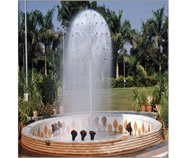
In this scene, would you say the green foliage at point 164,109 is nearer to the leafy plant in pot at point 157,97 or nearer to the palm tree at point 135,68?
the leafy plant in pot at point 157,97

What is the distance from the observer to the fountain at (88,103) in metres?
6.52

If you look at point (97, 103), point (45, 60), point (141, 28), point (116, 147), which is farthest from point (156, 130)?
point (45, 60)

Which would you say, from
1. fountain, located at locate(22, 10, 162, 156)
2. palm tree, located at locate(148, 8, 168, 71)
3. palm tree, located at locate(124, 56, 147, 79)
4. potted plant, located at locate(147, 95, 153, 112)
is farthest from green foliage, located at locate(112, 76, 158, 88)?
palm tree, located at locate(148, 8, 168, 71)

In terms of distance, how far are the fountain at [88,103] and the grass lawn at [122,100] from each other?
0.47ft

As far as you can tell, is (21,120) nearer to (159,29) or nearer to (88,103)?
(88,103)

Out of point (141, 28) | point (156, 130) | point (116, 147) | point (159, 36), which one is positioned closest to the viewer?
point (116, 147)

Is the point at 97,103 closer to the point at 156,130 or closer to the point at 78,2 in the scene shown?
the point at 156,130

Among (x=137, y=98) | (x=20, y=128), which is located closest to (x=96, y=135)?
(x=137, y=98)

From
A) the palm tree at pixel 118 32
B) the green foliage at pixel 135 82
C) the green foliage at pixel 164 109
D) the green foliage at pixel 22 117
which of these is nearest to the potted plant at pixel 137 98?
the green foliage at pixel 135 82

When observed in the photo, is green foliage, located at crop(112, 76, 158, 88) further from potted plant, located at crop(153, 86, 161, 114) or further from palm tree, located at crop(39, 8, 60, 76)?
palm tree, located at crop(39, 8, 60, 76)

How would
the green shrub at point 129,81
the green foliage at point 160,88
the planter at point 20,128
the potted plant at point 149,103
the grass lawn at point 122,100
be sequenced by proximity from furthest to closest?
the green shrub at point 129,81 → the grass lawn at point 122,100 → the potted plant at point 149,103 → the green foliage at point 160,88 → the planter at point 20,128

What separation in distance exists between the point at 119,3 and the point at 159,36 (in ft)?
3.92

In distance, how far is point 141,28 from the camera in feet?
24.5

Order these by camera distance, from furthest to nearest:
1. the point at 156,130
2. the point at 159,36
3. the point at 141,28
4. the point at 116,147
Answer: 1. the point at 141,28
2. the point at 159,36
3. the point at 156,130
4. the point at 116,147
